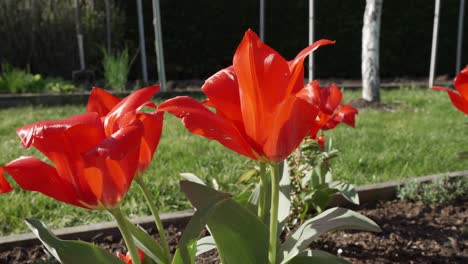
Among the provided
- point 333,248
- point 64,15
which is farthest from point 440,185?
point 64,15

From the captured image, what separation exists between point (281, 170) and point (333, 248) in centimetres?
75

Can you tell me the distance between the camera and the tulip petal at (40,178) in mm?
805

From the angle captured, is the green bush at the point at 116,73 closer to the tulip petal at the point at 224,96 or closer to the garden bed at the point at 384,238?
the garden bed at the point at 384,238

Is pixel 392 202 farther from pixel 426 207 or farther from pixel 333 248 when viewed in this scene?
pixel 333 248

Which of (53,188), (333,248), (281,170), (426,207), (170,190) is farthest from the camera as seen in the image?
(170,190)

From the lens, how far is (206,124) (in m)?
0.82

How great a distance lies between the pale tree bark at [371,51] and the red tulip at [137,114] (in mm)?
5159

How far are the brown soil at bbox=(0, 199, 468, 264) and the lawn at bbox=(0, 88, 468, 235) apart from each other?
33 cm

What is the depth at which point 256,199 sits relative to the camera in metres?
1.25

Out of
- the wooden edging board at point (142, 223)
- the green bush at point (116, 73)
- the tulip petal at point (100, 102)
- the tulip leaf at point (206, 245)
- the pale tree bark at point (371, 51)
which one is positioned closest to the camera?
the tulip petal at point (100, 102)

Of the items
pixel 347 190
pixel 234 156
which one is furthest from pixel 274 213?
pixel 234 156

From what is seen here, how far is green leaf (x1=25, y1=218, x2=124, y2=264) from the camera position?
34.8 inches

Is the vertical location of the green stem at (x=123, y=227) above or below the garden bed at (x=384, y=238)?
above

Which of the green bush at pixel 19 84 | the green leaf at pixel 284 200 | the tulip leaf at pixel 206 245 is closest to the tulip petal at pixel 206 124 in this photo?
the green leaf at pixel 284 200
